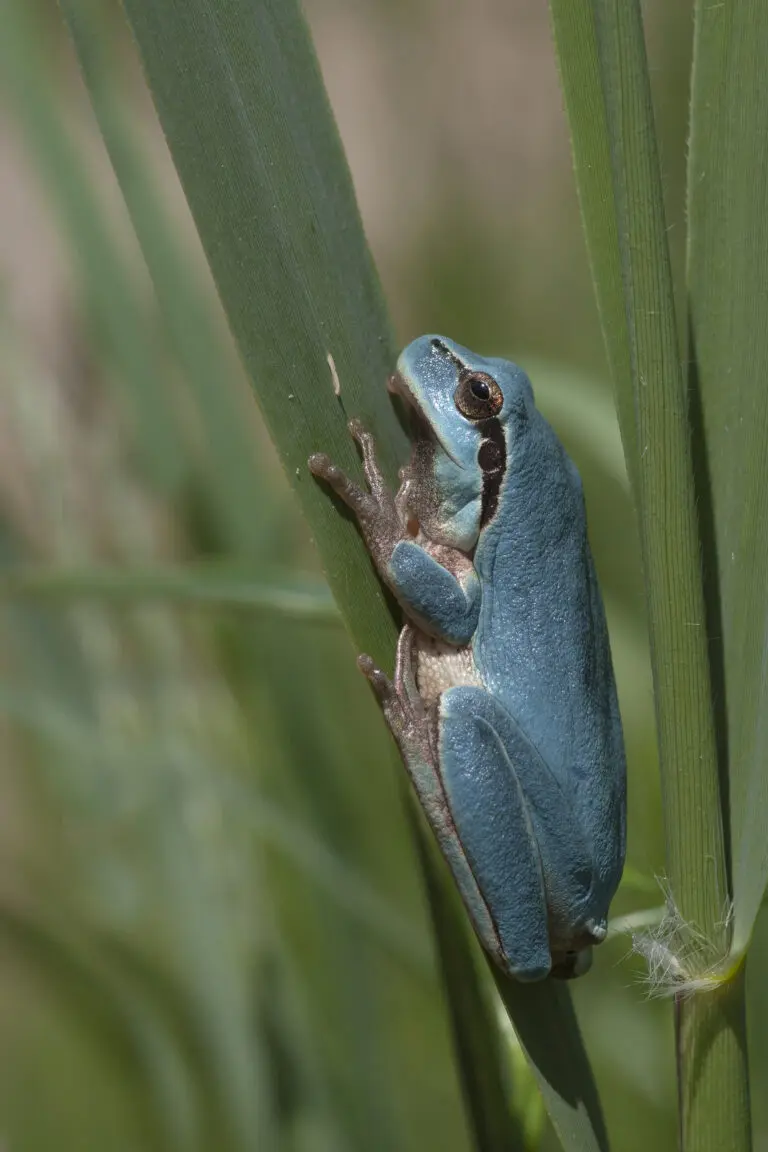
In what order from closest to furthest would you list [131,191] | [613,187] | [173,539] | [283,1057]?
[613,187] → [131,191] → [283,1057] → [173,539]

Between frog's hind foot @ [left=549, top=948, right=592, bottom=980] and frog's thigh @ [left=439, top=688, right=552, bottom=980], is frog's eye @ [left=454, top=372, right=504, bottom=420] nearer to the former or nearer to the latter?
frog's thigh @ [left=439, top=688, right=552, bottom=980]

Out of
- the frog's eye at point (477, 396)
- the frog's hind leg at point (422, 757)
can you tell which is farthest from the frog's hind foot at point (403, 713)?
the frog's eye at point (477, 396)

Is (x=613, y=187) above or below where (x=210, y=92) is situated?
below

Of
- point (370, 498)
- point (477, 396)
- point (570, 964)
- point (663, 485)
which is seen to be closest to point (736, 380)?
point (663, 485)

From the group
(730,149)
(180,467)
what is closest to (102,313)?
(180,467)

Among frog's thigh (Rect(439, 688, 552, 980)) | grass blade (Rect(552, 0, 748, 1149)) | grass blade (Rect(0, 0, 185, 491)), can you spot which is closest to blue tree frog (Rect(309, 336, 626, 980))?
frog's thigh (Rect(439, 688, 552, 980))

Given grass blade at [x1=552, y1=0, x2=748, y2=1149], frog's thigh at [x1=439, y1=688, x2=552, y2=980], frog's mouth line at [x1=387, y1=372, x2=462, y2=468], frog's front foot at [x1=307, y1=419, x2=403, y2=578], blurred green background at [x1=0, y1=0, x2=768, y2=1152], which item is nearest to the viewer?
grass blade at [x1=552, y1=0, x2=748, y2=1149]

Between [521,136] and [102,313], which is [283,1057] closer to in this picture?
[102,313]
